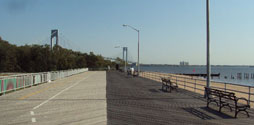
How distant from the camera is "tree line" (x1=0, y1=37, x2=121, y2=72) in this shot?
47750mm

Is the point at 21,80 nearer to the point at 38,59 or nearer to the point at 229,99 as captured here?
the point at 229,99

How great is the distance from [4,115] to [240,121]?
7.51 meters

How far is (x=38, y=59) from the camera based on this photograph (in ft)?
162

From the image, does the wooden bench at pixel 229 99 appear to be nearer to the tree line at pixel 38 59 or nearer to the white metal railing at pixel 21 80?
the white metal railing at pixel 21 80

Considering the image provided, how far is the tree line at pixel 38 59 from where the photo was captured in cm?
4775

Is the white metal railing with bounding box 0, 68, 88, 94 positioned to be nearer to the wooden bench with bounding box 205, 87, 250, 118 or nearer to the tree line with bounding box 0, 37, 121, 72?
the wooden bench with bounding box 205, 87, 250, 118

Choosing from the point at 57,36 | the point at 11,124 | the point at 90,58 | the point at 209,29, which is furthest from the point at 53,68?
the point at 90,58

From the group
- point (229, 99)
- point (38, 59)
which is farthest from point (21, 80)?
point (38, 59)

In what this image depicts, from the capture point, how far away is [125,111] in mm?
9188

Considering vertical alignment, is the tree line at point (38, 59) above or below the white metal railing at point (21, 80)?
above

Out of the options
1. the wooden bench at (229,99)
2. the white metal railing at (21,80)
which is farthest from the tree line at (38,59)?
the wooden bench at (229,99)

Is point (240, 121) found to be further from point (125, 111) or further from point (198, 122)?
point (125, 111)

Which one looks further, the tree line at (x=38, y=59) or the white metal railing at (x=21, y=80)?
the tree line at (x=38, y=59)

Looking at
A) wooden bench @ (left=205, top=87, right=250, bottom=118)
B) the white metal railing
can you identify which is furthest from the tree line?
wooden bench @ (left=205, top=87, right=250, bottom=118)
